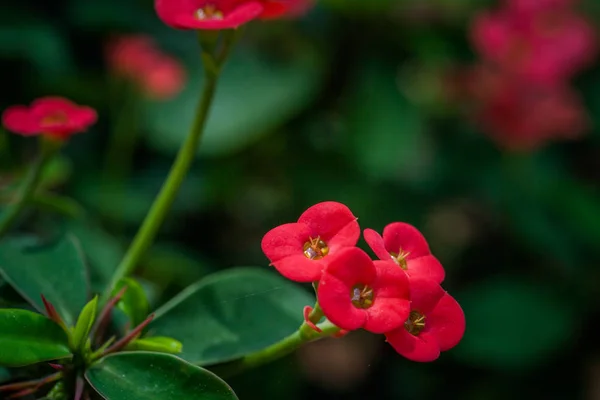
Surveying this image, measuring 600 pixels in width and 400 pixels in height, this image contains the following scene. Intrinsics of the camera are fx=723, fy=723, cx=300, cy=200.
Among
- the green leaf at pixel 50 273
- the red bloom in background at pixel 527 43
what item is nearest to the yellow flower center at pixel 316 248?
the green leaf at pixel 50 273

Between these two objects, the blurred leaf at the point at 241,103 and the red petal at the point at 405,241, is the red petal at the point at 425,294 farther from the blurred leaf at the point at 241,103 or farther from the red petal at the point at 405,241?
the blurred leaf at the point at 241,103

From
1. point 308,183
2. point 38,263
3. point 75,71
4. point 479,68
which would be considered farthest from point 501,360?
point 38,263

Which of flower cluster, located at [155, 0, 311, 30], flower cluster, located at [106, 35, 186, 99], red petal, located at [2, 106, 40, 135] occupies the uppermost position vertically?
flower cluster, located at [155, 0, 311, 30]

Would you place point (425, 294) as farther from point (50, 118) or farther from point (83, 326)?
point (50, 118)

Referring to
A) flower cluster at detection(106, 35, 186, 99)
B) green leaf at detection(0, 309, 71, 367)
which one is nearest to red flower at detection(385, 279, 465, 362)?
green leaf at detection(0, 309, 71, 367)

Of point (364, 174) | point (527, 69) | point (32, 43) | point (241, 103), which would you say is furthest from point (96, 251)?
point (527, 69)

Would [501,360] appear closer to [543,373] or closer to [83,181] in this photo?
[543,373]

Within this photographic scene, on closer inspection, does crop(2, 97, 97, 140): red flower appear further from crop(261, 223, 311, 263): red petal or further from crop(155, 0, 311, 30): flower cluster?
crop(261, 223, 311, 263): red petal
